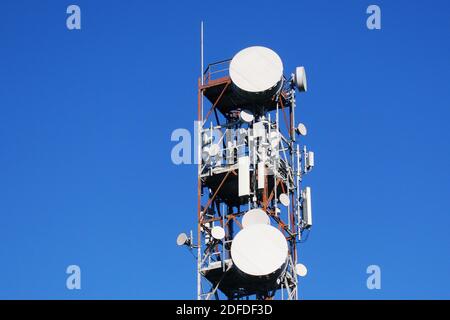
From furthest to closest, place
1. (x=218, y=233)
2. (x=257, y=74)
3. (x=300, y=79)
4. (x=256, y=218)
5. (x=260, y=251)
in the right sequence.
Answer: (x=300, y=79), (x=257, y=74), (x=218, y=233), (x=256, y=218), (x=260, y=251)

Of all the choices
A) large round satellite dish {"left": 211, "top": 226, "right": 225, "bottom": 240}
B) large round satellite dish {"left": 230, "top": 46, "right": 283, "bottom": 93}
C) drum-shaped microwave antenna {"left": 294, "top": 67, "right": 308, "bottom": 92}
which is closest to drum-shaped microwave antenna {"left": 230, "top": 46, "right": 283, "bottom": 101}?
large round satellite dish {"left": 230, "top": 46, "right": 283, "bottom": 93}

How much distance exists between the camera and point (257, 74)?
63.4 m

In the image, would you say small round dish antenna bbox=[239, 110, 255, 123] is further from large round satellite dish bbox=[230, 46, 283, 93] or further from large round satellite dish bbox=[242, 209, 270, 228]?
large round satellite dish bbox=[242, 209, 270, 228]

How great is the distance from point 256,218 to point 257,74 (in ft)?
30.5

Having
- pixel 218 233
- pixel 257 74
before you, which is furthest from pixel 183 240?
pixel 257 74

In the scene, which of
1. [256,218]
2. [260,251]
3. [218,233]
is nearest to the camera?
[260,251]

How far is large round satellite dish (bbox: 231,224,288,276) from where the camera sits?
5744 cm

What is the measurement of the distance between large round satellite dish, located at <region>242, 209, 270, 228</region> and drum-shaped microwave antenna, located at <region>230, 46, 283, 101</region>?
307 inches

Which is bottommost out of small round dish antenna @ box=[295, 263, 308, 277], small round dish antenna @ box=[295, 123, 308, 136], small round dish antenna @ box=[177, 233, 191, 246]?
small round dish antenna @ box=[295, 263, 308, 277]

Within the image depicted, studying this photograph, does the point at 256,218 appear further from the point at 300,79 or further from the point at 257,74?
the point at 300,79
